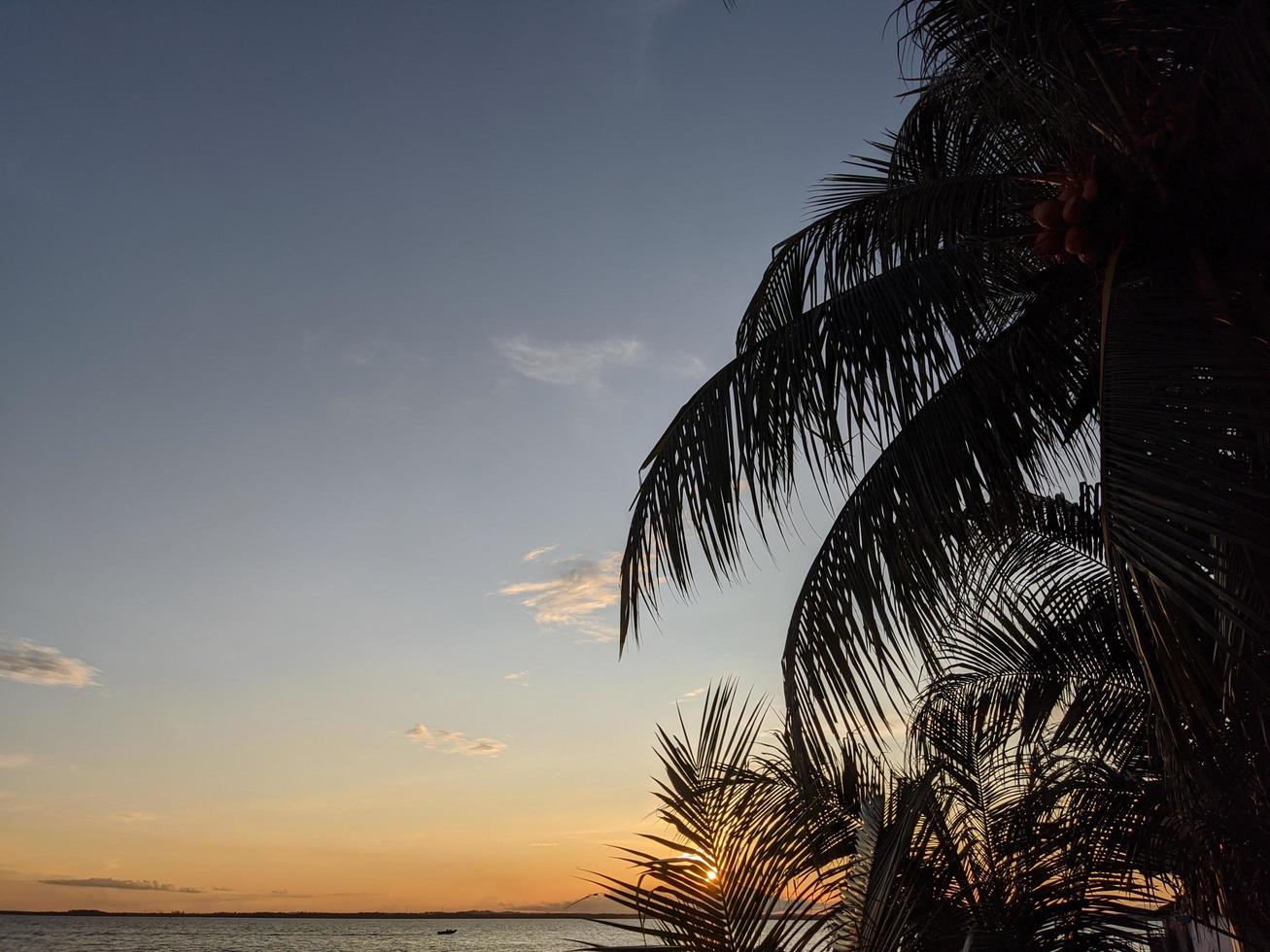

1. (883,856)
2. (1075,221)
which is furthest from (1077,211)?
(883,856)

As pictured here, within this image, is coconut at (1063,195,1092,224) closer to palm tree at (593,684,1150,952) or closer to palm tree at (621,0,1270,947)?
palm tree at (621,0,1270,947)

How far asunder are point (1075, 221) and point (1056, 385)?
1.34m

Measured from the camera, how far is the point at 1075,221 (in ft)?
12.2

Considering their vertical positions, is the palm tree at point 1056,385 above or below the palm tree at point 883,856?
above

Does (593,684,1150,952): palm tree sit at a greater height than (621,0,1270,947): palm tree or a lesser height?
lesser

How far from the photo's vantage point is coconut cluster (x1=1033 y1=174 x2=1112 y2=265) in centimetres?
370

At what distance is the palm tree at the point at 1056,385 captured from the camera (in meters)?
3.25

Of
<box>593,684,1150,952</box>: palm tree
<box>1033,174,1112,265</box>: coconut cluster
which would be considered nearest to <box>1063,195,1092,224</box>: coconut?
<box>1033,174,1112,265</box>: coconut cluster

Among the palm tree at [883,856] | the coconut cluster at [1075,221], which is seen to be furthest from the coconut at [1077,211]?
the palm tree at [883,856]

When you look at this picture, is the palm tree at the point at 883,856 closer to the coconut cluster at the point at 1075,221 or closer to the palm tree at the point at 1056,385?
the palm tree at the point at 1056,385

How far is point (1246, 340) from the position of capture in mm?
3459

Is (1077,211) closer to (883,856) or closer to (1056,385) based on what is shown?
(1056,385)

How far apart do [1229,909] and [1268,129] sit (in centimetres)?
409

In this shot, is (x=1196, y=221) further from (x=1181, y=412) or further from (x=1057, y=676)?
(x=1057, y=676)
